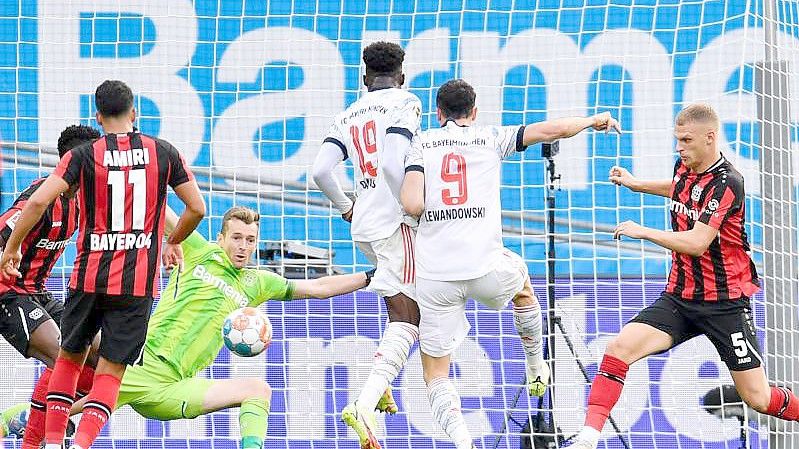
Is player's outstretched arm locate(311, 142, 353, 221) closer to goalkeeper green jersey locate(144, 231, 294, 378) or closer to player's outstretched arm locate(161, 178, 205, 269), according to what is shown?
player's outstretched arm locate(161, 178, 205, 269)

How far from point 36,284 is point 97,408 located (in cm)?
147

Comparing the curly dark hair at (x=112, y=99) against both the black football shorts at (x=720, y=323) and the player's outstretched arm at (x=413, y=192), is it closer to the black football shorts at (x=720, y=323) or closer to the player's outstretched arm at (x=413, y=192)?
the player's outstretched arm at (x=413, y=192)

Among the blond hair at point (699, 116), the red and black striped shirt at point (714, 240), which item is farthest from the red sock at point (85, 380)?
the blond hair at point (699, 116)

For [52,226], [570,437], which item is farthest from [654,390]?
[52,226]

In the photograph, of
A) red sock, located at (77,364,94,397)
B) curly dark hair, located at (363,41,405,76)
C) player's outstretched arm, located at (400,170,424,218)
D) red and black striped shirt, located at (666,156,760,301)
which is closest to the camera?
player's outstretched arm, located at (400,170,424,218)

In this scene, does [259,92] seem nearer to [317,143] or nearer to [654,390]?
[317,143]

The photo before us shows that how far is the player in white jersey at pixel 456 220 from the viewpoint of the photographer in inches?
279

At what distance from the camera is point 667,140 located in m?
10.4

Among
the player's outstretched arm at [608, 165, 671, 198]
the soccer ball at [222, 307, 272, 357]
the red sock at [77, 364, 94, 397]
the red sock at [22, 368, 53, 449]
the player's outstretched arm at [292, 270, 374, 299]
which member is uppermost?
the player's outstretched arm at [608, 165, 671, 198]

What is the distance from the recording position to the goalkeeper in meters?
7.43

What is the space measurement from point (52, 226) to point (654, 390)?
460 centimetres

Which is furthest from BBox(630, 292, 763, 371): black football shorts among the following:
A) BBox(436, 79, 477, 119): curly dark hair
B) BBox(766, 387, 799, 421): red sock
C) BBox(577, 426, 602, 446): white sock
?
BBox(436, 79, 477, 119): curly dark hair

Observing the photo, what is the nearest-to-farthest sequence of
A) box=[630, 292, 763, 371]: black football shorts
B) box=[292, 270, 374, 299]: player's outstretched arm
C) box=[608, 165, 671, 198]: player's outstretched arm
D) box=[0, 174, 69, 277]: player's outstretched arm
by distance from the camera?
box=[0, 174, 69, 277]: player's outstretched arm
box=[630, 292, 763, 371]: black football shorts
box=[608, 165, 671, 198]: player's outstretched arm
box=[292, 270, 374, 299]: player's outstretched arm

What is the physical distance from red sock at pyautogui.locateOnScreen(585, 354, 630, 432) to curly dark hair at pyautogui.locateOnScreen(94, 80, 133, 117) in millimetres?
2897
